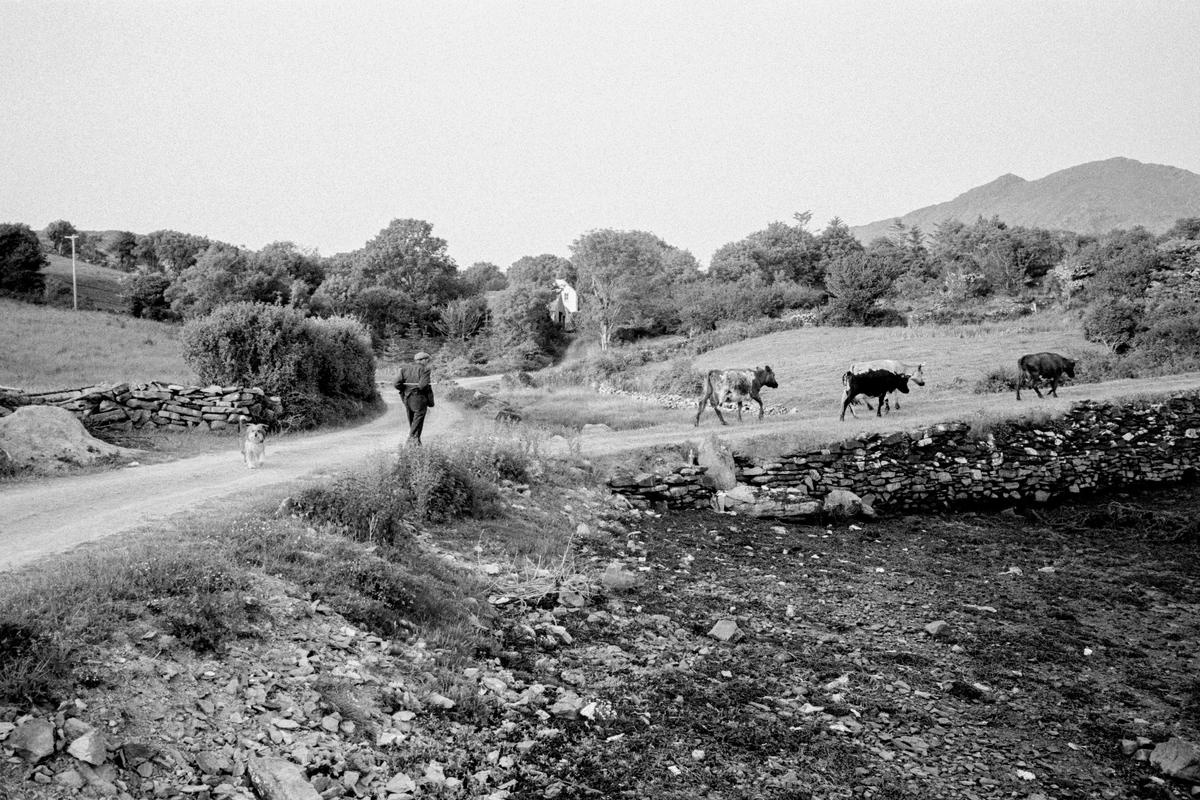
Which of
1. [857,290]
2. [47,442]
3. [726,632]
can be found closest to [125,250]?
[857,290]

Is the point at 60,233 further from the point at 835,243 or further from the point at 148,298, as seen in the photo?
the point at 835,243

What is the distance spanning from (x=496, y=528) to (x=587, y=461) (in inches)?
169

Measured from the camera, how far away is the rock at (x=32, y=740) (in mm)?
3752

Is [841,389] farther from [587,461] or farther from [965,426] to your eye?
[587,461]

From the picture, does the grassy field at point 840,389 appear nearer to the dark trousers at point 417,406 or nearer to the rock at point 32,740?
the dark trousers at point 417,406

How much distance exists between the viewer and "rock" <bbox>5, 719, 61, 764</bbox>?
12.3ft

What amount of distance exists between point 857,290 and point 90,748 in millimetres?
50230

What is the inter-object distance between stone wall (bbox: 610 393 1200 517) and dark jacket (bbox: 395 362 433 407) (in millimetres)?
4166

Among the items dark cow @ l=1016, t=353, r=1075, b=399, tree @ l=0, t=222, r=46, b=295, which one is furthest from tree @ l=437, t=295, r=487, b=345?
dark cow @ l=1016, t=353, r=1075, b=399

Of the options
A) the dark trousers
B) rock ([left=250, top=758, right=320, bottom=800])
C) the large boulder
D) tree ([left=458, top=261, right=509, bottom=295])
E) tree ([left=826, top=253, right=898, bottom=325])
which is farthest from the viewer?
tree ([left=458, top=261, right=509, bottom=295])

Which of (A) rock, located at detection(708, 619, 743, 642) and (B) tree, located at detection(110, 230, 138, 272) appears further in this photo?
(B) tree, located at detection(110, 230, 138, 272)

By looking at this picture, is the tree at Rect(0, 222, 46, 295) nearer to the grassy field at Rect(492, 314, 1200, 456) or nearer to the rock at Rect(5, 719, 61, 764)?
the grassy field at Rect(492, 314, 1200, 456)

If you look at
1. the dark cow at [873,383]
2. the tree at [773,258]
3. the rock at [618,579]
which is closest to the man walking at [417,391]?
the rock at [618,579]

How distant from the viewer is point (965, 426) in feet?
53.9
